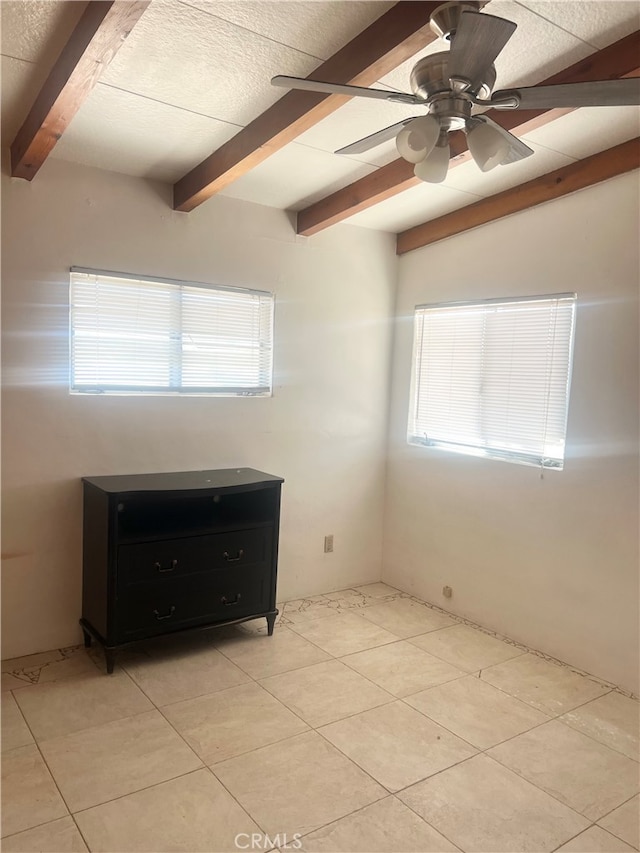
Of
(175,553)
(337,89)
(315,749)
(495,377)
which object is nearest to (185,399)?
(175,553)

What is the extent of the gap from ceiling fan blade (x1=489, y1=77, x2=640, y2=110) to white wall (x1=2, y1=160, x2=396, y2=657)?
6.69ft

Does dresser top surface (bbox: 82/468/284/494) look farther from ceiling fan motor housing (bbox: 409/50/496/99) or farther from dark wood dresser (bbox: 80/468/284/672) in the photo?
ceiling fan motor housing (bbox: 409/50/496/99)

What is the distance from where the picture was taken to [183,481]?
303 cm

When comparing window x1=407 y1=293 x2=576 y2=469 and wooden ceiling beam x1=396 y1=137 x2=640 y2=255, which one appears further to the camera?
window x1=407 y1=293 x2=576 y2=469

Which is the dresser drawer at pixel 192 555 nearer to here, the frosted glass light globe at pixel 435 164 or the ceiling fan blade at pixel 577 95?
the frosted glass light globe at pixel 435 164

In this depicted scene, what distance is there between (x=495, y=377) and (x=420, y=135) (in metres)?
2.00

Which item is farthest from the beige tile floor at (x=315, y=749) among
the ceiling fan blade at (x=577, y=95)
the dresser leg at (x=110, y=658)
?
the ceiling fan blade at (x=577, y=95)

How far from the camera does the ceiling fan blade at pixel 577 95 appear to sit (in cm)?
148

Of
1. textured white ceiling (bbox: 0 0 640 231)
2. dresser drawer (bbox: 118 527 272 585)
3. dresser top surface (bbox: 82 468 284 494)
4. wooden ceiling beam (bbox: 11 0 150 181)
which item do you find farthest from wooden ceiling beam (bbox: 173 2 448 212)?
dresser drawer (bbox: 118 527 272 585)

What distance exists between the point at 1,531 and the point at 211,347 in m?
1.42

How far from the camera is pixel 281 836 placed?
72.1 inches

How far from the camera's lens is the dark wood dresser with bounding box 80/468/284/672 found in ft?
9.02

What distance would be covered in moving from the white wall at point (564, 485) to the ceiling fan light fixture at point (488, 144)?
139 cm

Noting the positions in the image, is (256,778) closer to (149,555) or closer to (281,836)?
(281,836)
